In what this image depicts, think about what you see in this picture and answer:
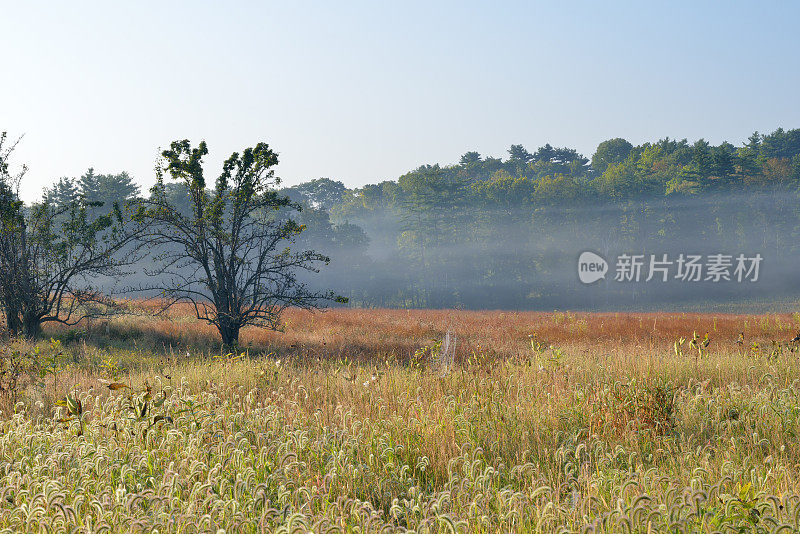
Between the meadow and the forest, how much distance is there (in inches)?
1755

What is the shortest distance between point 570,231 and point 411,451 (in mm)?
57551

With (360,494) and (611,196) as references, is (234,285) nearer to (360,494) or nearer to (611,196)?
(360,494)

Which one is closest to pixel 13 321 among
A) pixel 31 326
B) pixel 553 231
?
pixel 31 326

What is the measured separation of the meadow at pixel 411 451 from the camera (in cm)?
299

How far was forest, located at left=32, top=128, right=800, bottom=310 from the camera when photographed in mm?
54844

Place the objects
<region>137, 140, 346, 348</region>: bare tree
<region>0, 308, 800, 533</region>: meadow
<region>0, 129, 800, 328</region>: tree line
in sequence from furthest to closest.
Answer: <region>0, 129, 800, 328</region>: tree line
<region>137, 140, 346, 348</region>: bare tree
<region>0, 308, 800, 533</region>: meadow

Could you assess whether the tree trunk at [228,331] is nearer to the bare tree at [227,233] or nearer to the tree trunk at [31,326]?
the bare tree at [227,233]

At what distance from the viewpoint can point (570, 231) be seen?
5928 cm

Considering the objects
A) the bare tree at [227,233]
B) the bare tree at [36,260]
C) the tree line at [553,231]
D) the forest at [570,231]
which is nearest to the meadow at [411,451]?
the bare tree at [227,233]

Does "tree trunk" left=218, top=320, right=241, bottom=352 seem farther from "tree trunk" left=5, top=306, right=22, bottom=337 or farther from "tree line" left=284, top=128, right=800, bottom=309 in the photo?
"tree line" left=284, top=128, right=800, bottom=309

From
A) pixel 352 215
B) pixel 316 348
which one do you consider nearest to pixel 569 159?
pixel 352 215

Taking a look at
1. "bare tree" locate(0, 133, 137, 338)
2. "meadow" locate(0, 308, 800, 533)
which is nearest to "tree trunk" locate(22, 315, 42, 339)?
"bare tree" locate(0, 133, 137, 338)

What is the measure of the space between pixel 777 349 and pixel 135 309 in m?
17.3

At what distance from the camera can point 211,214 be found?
11602mm
